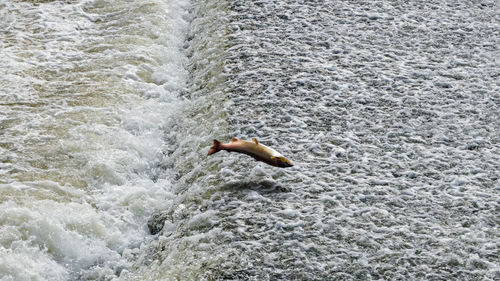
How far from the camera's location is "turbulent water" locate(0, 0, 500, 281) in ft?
14.6

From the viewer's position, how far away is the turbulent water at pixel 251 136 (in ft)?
14.6

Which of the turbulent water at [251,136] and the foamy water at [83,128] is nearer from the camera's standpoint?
the turbulent water at [251,136]

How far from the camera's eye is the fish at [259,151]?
185 inches

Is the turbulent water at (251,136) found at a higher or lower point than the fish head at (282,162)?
lower

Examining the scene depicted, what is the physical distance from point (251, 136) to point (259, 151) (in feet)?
2.93

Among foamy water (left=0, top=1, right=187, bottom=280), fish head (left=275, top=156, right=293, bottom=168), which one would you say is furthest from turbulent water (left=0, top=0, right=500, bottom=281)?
fish head (left=275, top=156, right=293, bottom=168)

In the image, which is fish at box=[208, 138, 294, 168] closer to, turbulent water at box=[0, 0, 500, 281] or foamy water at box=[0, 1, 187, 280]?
turbulent water at box=[0, 0, 500, 281]

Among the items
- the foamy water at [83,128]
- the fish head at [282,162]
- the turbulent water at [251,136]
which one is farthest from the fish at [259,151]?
the foamy water at [83,128]

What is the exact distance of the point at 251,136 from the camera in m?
5.64

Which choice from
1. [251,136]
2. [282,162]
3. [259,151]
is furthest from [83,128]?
[282,162]

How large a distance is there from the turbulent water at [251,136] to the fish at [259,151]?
1.02 feet

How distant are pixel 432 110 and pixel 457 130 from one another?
0.39 meters

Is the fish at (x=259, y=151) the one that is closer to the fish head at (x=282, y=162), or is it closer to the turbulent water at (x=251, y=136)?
the fish head at (x=282, y=162)

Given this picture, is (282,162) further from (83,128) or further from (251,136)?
(83,128)
